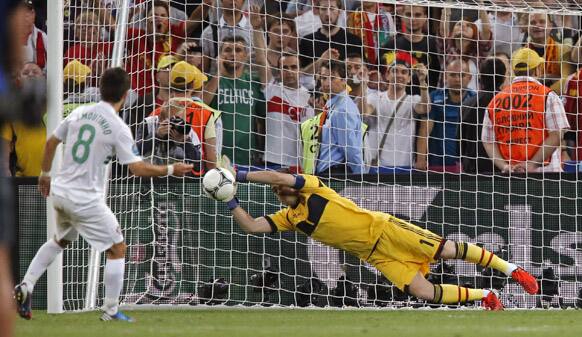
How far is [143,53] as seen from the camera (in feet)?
42.4

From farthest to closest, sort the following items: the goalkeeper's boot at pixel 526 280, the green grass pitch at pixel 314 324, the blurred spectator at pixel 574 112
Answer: the blurred spectator at pixel 574 112
the goalkeeper's boot at pixel 526 280
the green grass pitch at pixel 314 324

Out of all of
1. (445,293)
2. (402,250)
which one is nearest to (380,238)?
(402,250)

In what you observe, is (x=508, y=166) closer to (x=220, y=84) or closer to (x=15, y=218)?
(x=220, y=84)

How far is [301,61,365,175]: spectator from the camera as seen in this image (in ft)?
43.9

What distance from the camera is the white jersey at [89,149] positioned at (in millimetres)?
10088

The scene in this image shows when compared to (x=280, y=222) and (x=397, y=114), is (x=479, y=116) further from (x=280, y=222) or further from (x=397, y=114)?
(x=280, y=222)

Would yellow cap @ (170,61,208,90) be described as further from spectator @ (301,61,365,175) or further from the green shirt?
spectator @ (301,61,365,175)

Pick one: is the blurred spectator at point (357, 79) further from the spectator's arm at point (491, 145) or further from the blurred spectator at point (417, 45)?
the spectator's arm at point (491, 145)

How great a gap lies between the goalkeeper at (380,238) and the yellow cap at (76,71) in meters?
2.01

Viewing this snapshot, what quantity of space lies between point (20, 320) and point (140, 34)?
139 inches

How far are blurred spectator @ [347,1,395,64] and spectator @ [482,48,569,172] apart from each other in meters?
1.42

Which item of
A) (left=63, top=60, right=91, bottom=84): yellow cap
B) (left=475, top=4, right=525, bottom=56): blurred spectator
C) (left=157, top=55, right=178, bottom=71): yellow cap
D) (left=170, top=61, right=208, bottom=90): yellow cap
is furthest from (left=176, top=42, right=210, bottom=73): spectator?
(left=475, top=4, right=525, bottom=56): blurred spectator

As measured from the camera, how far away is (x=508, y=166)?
13.5 meters

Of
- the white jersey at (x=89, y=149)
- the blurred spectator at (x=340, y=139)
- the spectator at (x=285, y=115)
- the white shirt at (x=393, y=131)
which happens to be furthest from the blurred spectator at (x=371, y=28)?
the white jersey at (x=89, y=149)
